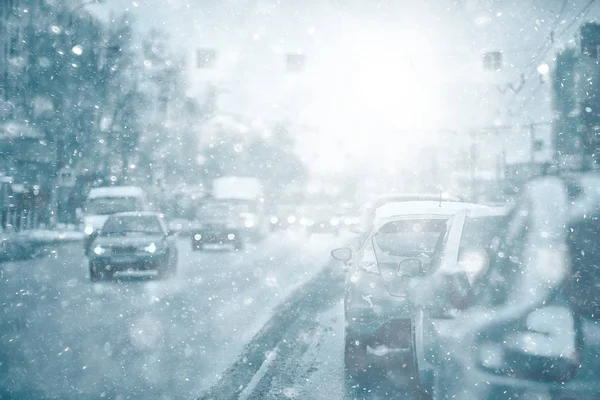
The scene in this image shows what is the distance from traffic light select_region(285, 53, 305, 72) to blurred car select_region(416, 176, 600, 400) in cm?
1449

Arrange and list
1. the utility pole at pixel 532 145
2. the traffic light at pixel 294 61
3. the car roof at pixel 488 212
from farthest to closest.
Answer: the utility pole at pixel 532 145 → the traffic light at pixel 294 61 → the car roof at pixel 488 212

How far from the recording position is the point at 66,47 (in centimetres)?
3481

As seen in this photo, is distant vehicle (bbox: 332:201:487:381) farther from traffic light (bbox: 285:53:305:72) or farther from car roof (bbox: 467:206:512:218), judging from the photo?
traffic light (bbox: 285:53:305:72)

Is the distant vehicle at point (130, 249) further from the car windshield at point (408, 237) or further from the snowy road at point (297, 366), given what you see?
the car windshield at point (408, 237)

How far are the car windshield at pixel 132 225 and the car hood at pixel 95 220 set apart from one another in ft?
16.9

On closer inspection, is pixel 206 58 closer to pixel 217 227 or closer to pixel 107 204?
pixel 107 204

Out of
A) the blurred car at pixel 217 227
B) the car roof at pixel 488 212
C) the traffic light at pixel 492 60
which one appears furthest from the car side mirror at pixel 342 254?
the blurred car at pixel 217 227

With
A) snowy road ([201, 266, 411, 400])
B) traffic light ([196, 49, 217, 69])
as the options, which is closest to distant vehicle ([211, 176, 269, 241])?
traffic light ([196, 49, 217, 69])

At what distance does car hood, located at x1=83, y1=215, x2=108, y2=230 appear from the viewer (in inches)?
787

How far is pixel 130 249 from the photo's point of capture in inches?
561

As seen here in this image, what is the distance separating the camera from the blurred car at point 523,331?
3.09 meters

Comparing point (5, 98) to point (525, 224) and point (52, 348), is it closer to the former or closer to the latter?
point (52, 348)

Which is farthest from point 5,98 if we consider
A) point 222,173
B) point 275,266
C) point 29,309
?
point 222,173

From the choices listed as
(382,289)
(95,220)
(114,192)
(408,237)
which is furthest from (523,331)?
(114,192)
